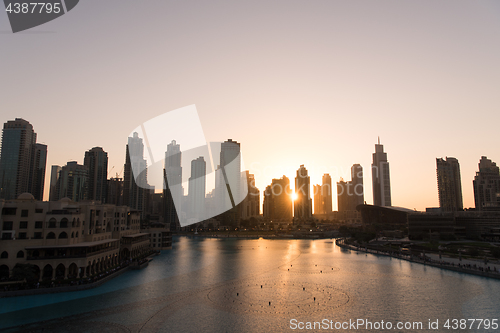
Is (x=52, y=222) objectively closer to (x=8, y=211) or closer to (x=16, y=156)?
(x=8, y=211)

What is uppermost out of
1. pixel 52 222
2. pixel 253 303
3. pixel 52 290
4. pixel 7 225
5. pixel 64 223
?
pixel 52 222

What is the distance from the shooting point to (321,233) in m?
191

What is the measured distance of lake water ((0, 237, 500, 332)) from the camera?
1257 inches

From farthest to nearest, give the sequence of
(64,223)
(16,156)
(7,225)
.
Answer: (16,156), (64,223), (7,225)

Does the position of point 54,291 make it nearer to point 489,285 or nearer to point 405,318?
point 405,318

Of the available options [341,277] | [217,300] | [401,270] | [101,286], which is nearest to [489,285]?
[401,270]

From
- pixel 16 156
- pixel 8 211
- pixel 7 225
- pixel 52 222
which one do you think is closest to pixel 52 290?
pixel 52 222

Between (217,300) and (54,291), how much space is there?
21.0 meters

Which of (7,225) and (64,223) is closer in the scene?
(7,225)

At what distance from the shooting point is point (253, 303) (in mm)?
39594

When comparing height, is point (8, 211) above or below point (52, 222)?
above

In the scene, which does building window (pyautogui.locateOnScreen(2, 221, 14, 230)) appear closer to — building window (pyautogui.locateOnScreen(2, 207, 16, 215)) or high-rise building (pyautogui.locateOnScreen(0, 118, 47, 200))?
building window (pyautogui.locateOnScreen(2, 207, 16, 215))

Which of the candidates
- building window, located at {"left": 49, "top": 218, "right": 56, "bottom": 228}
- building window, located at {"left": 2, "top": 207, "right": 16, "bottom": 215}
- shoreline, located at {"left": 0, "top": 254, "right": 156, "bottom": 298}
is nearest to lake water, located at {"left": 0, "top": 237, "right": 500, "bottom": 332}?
shoreline, located at {"left": 0, "top": 254, "right": 156, "bottom": 298}

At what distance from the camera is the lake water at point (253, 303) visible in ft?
105
